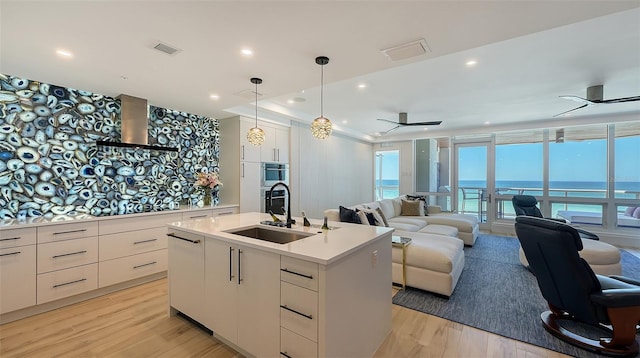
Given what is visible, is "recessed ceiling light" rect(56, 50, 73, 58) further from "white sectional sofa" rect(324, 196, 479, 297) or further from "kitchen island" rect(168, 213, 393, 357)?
"white sectional sofa" rect(324, 196, 479, 297)

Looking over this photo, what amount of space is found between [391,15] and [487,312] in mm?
2910

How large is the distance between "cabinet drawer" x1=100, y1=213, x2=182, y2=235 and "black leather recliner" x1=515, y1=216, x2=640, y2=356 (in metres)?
4.18

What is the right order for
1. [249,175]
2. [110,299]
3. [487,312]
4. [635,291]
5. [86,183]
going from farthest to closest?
1. [249,175]
2. [86,183]
3. [110,299]
4. [487,312]
5. [635,291]

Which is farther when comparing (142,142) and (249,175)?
(249,175)

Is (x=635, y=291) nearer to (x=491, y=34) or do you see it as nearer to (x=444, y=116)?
(x=491, y=34)

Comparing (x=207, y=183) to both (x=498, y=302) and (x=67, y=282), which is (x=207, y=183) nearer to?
(x=67, y=282)

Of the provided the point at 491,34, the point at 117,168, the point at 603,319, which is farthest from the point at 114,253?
the point at 603,319

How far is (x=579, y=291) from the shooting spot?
2078mm

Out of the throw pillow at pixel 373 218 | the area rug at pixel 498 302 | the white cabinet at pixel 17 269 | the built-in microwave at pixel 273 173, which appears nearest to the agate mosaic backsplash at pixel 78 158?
the white cabinet at pixel 17 269

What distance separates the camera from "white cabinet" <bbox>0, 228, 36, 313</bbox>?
2.46 metres

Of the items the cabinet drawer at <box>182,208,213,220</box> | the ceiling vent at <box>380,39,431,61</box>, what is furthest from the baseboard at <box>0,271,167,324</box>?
the ceiling vent at <box>380,39,431,61</box>

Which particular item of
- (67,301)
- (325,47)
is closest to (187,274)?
(67,301)

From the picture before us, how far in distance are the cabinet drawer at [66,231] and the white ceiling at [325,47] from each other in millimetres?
1628

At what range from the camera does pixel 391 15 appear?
1.78 m
